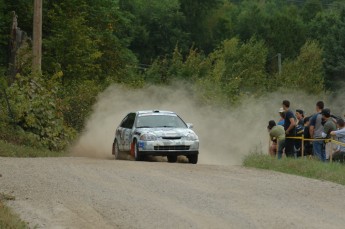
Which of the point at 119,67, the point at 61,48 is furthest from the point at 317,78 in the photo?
the point at 61,48

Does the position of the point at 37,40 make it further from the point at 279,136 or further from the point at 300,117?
the point at 279,136

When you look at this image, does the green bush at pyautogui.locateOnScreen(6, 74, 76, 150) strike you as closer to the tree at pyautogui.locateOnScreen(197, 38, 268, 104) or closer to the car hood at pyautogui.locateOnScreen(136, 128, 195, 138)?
the car hood at pyautogui.locateOnScreen(136, 128, 195, 138)

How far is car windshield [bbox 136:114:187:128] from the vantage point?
28.4m

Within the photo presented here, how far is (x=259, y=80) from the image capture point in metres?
69.4

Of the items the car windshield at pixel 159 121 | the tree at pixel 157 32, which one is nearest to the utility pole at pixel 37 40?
the car windshield at pixel 159 121

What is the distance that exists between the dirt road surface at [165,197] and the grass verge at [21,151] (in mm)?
4309

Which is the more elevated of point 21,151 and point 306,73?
point 306,73

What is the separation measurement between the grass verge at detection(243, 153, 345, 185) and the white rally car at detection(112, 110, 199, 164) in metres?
2.33

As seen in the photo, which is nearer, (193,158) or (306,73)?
(193,158)

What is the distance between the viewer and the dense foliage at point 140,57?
106 ft

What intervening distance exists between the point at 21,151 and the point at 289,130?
794 cm

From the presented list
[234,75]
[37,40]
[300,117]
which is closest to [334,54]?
[234,75]

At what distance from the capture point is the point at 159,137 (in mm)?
27078

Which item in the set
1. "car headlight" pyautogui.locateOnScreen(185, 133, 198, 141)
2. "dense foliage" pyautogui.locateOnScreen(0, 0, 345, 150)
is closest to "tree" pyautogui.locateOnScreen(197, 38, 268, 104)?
"dense foliage" pyautogui.locateOnScreen(0, 0, 345, 150)
